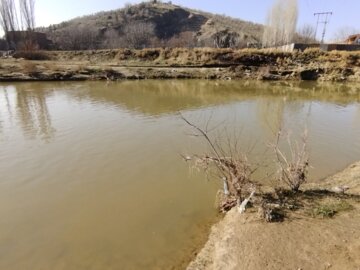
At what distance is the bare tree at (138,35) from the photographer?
57.3 m

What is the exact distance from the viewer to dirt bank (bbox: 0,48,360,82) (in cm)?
2994

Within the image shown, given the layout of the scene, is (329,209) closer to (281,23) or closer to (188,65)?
(188,65)

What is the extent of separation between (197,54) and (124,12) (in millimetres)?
45861

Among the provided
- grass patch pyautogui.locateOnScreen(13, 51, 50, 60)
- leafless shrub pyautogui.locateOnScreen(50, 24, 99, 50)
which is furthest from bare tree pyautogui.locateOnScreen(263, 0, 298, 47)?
grass patch pyautogui.locateOnScreen(13, 51, 50, 60)

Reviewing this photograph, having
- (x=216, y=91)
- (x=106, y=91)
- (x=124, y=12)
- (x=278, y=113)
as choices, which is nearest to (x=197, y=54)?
(x=216, y=91)

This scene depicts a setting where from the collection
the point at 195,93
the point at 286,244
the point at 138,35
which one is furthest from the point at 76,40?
the point at 286,244

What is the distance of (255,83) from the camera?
28.1 meters

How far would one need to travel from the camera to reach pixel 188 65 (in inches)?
1375

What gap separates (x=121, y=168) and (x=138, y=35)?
54.5 m

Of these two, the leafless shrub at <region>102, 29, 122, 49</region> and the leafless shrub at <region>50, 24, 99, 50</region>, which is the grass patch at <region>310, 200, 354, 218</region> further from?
the leafless shrub at <region>102, 29, 122, 49</region>

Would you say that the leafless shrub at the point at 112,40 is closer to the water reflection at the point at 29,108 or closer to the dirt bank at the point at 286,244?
the water reflection at the point at 29,108

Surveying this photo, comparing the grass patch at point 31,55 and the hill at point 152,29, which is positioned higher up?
the hill at point 152,29

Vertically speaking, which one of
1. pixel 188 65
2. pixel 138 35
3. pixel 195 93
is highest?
pixel 138 35

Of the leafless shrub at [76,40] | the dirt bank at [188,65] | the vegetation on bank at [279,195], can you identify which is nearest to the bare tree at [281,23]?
the dirt bank at [188,65]
